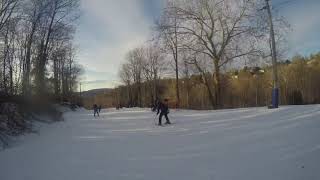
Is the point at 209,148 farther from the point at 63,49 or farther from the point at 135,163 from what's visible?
the point at 63,49

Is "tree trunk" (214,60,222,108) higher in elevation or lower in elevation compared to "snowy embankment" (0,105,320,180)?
higher

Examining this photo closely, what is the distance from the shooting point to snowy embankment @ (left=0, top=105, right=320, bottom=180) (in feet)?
26.4

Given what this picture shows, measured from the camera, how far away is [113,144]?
43.5 feet

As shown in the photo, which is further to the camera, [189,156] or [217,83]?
[217,83]

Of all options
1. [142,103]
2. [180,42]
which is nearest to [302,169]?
[180,42]

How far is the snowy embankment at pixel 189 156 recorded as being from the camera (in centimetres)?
805

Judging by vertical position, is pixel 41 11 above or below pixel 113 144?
above

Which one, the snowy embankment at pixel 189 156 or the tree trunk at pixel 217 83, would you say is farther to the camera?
the tree trunk at pixel 217 83

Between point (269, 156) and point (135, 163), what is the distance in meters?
3.56

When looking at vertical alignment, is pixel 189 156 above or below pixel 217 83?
below

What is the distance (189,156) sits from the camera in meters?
9.98

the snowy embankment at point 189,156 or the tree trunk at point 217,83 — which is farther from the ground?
the tree trunk at point 217,83

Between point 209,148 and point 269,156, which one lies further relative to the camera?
point 209,148

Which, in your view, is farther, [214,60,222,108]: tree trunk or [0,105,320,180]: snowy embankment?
[214,60,222,108]: tree trunk
